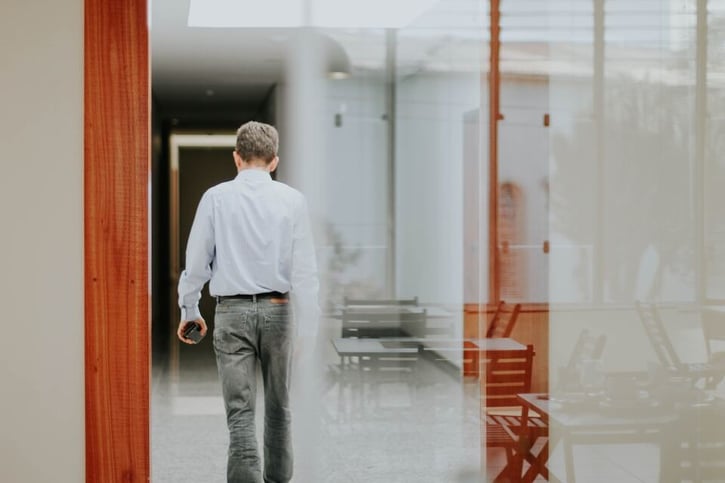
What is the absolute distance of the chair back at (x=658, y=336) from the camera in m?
2.57

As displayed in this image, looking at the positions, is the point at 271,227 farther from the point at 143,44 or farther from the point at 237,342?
the point at 143,44

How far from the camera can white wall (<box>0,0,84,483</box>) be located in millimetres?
2523

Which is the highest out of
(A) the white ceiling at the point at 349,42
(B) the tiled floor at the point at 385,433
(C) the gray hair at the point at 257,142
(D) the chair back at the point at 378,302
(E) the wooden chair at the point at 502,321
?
(A) the white ceiling at the point at 349,42

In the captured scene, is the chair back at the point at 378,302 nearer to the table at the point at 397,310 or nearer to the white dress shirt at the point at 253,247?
the table at the point at 397,310

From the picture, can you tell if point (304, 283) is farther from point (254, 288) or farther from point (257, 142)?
point (257, 142)

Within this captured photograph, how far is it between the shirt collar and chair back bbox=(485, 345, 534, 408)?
993 mm

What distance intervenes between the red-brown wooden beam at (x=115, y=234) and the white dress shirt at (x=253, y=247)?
2.11 feet

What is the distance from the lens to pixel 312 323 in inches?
128

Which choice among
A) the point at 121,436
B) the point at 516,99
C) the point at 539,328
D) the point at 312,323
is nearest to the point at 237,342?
the point at 312,323

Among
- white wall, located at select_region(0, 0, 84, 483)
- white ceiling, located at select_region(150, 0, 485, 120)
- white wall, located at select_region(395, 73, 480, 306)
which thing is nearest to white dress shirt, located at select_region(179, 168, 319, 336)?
white wall, located at select_region(395, 73, 480, 306)

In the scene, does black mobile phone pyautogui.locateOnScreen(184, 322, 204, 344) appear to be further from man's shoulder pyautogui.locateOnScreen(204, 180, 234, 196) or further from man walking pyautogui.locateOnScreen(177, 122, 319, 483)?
man's shoulder pyautogui.locateOnScreen(204, 180, 234, 196)

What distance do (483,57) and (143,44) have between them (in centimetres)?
123

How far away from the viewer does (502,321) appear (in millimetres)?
3146

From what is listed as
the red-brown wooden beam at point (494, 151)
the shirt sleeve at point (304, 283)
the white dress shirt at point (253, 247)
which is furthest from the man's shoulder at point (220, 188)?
the red-brown wooden beam at point (494, 151)
